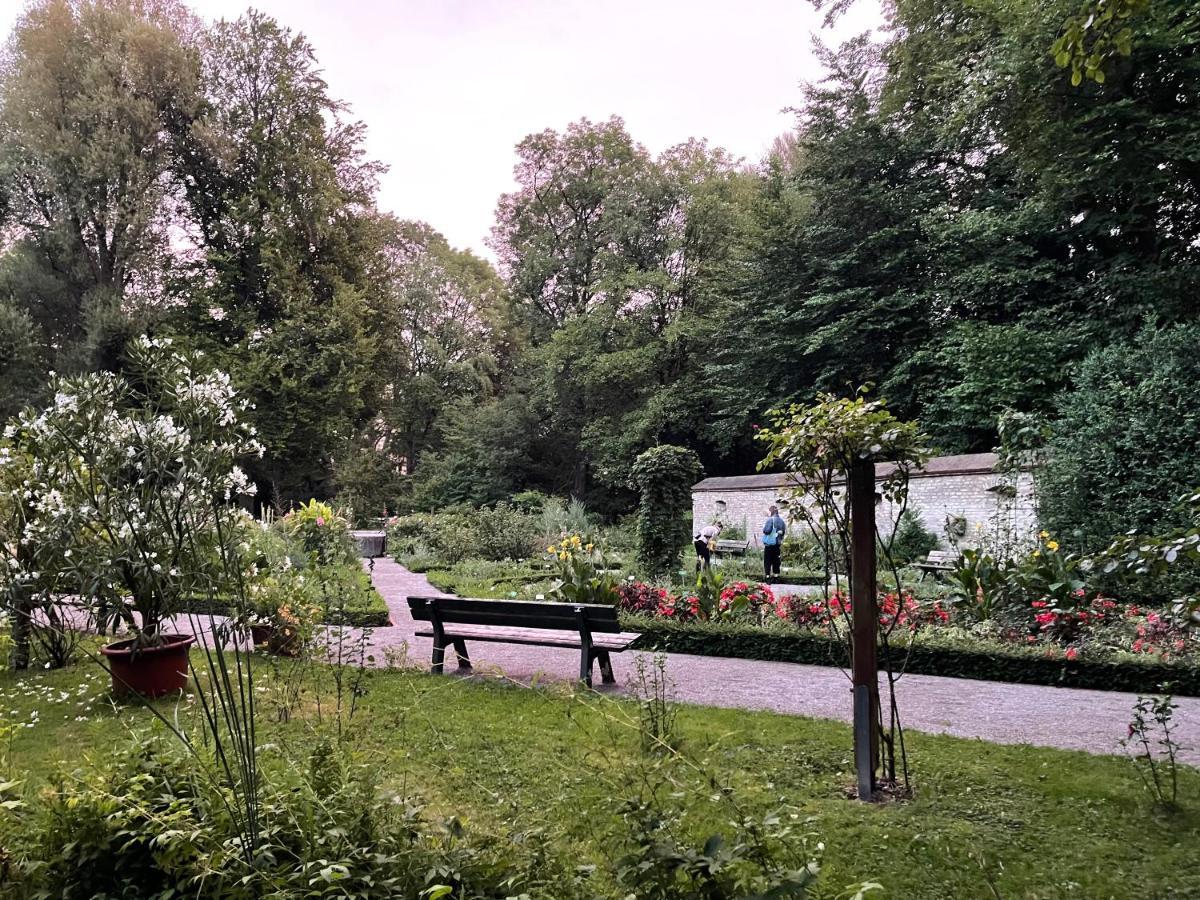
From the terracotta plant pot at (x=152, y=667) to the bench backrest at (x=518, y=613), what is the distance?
183cm

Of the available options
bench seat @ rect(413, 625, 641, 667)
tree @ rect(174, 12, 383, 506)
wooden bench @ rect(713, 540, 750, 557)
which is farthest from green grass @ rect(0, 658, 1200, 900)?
tree @ rect(174, 12, 383, 506)

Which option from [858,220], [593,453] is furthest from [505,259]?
[858,220]

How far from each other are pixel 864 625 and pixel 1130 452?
9767 mm

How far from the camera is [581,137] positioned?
30328 mm

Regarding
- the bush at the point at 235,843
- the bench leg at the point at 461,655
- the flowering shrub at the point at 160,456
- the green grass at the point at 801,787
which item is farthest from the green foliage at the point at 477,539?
the bush at the point at 235,843

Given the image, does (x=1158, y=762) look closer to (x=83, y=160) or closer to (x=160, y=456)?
(x=160, y=456)

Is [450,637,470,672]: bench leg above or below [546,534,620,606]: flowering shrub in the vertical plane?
below

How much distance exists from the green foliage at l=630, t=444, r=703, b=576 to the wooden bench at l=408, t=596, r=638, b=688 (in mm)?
4604

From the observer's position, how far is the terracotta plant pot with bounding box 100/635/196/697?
501cm

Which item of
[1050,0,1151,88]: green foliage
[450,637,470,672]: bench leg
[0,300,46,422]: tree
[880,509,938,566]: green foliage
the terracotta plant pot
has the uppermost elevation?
[0,300,46,422]: tree

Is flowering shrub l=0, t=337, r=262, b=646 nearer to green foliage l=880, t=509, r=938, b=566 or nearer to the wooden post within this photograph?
the wooden post

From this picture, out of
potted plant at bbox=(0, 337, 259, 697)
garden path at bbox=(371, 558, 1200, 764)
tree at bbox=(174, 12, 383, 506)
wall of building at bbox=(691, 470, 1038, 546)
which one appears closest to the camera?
potted plant at bbox=(0, 337, 259, 697)

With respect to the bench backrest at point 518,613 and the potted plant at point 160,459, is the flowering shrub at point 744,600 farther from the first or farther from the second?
the potted plant at point 160,459

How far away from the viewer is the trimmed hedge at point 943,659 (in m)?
A: 5.55
